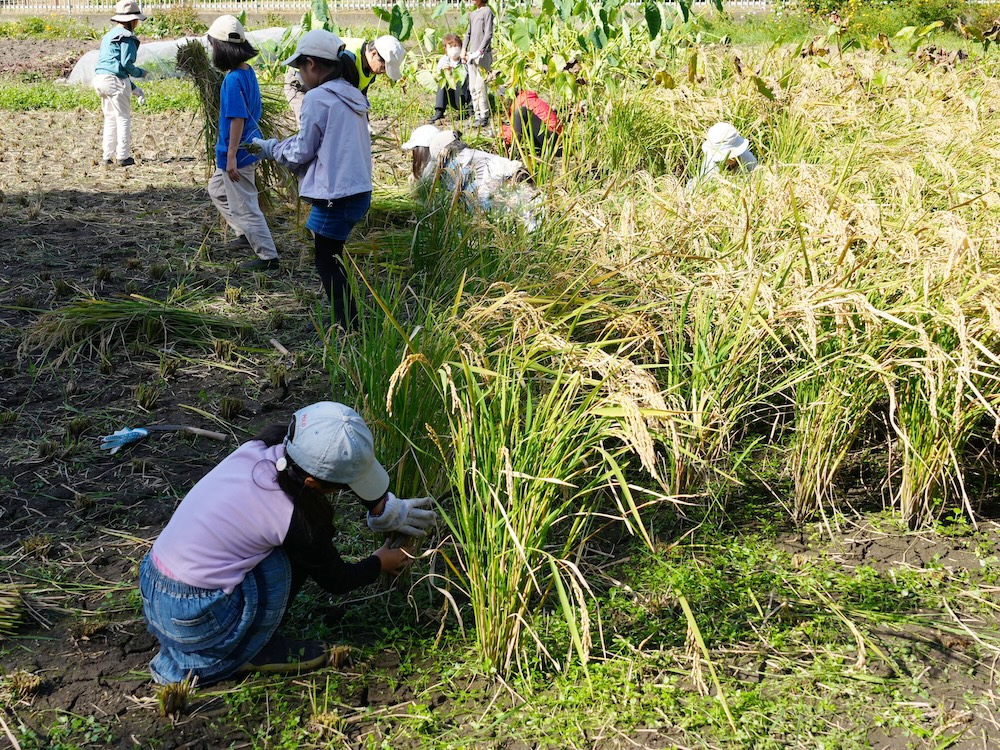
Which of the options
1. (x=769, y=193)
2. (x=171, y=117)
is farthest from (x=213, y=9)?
(x=769, y=193)

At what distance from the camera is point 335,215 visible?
13.5ft

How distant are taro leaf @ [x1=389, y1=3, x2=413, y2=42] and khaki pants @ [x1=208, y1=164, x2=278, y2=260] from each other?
43.4 inches

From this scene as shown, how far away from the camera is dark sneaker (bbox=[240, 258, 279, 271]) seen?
5.07 metres

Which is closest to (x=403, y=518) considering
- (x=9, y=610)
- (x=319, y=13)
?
(x=9, y=610)

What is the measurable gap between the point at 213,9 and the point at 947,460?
843 inches

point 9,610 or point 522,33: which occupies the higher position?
point 522,33

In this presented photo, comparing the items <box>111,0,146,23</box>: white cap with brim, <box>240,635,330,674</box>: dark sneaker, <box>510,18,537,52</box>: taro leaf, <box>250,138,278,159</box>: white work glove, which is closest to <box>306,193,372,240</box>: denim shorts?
<box>250,138,278,159</box>: white work glove

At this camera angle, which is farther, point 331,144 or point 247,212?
point 247,212

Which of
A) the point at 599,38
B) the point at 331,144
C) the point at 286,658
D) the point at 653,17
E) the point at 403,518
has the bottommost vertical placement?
the point at 286,658

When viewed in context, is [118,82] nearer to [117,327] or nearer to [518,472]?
[117,327]

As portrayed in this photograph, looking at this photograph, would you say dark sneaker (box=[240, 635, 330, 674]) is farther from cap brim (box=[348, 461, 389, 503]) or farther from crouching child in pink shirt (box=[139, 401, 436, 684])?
cap brim (box=[348, 461, 389, 503])

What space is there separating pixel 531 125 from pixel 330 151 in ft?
6.17

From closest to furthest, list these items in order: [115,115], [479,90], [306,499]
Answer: [306,499]
[115,115]
[479,90]

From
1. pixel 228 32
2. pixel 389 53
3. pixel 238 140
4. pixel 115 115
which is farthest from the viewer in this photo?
pixel 115 115
